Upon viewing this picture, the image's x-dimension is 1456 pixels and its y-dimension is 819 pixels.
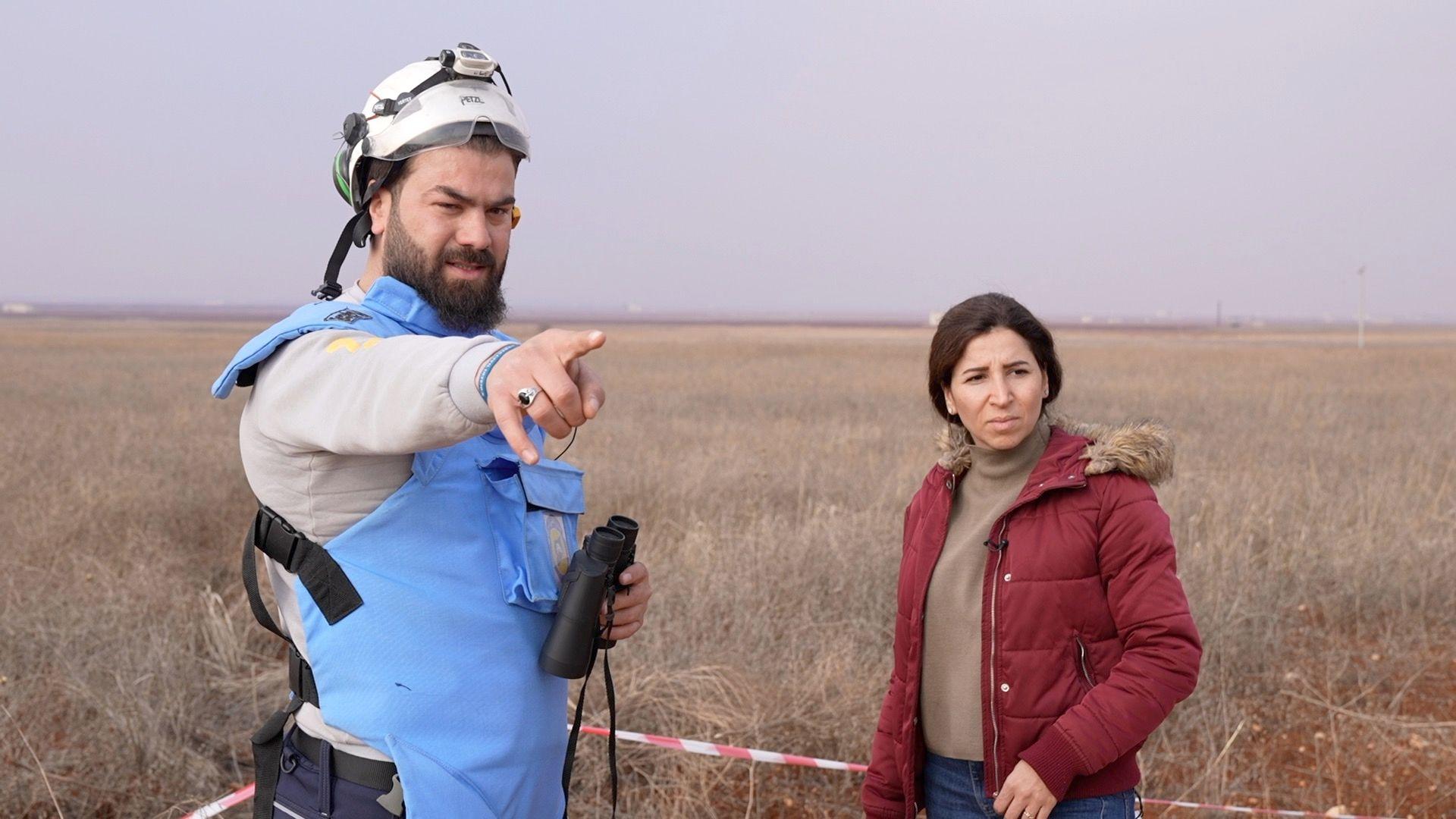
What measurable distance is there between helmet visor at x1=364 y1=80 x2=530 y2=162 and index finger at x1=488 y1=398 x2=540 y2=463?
0.91 metres

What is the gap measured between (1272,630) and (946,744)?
11.9 feet

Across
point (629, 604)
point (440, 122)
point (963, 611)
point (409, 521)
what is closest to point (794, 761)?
point (963, 611)

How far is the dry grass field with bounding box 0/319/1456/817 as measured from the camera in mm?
3814

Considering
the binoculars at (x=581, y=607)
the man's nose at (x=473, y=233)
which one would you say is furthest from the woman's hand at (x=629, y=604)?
the man's nose at (x=473, y=233)

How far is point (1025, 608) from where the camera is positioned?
7.11 ft

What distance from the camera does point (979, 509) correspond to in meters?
2.37

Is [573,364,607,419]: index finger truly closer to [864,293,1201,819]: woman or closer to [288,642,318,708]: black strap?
[288,642,318,708]: black strap

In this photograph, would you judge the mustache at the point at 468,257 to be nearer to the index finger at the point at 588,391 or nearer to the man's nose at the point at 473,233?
the man's nose at the point at 473,233

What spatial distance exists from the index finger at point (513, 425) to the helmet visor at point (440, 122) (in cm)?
91

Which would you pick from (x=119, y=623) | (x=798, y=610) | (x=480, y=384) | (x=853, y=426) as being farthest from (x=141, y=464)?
(x=480, y=384)

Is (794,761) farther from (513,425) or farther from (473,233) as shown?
(513,425)

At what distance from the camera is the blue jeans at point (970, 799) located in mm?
2184

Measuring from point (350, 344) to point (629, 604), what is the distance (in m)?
0.82

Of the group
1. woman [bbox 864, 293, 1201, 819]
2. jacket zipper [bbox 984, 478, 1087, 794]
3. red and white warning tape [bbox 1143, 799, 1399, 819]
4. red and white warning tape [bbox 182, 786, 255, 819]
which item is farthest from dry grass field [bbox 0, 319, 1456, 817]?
jacket zipper [bbox 984, 478, 1087, 794]
